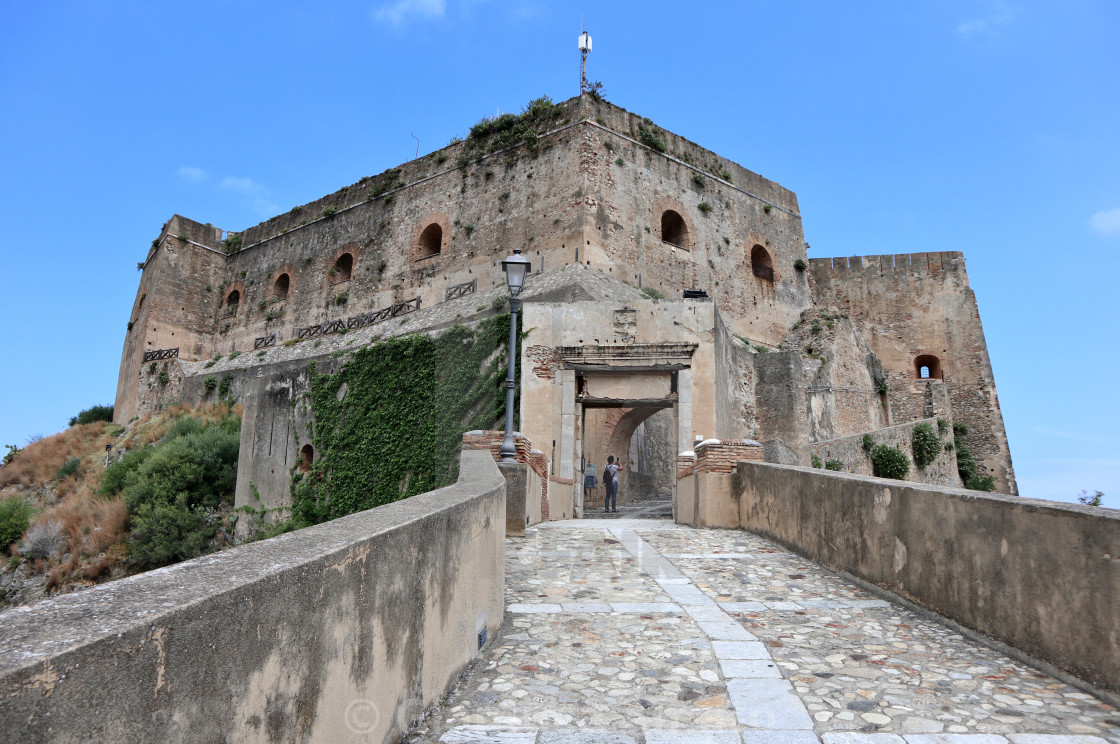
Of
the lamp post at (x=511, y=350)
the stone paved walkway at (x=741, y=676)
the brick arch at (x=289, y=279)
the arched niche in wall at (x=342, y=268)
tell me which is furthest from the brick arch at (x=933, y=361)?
the stone paved walkway at (x=741, y=676)

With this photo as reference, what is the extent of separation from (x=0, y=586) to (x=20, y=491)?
329 inches

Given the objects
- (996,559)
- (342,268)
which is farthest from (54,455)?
(996,559)

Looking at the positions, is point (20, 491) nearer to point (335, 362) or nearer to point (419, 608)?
point (335, 362)

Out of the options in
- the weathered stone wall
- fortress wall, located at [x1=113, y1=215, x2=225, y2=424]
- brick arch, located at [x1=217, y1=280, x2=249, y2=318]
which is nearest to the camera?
the weathered stone wall

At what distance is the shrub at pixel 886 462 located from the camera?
19.7 metres

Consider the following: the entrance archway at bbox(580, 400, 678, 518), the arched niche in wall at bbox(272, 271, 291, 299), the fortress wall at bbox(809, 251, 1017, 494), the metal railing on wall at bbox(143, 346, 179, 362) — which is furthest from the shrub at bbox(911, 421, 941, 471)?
the metal railing on wall at bbox(143, 346, 179, 362)

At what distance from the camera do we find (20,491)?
24.8 metres

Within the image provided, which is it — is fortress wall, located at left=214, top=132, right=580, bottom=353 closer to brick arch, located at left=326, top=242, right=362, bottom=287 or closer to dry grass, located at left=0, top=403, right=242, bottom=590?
brick arch, located at left=326, top=242, right=362, bottom=287

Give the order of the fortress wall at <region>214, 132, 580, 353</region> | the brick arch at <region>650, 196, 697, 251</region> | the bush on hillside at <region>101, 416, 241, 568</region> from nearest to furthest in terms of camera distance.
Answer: the bush on hillside at <region>101, 416, 241, 568</region>, the fortress wall at <region>214, 132, 580, 353</region>, the brick arch at <region>650, 196, 697, 251</region>

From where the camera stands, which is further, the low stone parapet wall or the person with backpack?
the person with backpack

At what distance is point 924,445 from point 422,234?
646 inches

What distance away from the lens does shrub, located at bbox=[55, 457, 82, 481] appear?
24.3m

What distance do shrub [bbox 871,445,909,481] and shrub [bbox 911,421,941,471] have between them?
193 cm

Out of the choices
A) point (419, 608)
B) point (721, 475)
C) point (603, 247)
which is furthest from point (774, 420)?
point (419, 608)
